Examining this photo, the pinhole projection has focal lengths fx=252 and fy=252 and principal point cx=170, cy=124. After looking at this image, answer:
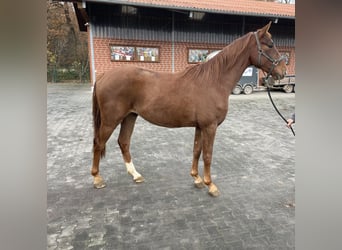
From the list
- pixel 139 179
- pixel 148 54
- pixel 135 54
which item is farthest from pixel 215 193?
pixel 148 54

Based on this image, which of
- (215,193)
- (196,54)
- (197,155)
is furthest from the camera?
(196,54)

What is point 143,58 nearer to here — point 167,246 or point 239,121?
point 239,121

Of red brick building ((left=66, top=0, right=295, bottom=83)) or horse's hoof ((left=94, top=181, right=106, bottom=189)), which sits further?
red brick building ((left=66, top=0, right=295, bottom=83))

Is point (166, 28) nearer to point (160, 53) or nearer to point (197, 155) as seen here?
point (160, 53)

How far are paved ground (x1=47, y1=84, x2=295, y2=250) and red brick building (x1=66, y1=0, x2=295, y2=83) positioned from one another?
718 centimetres

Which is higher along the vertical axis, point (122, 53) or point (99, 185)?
point (122, 53)

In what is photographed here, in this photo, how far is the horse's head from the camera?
7.96 feet

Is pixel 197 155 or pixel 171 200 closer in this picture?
pixel 171 200

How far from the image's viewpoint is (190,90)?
2545 mm

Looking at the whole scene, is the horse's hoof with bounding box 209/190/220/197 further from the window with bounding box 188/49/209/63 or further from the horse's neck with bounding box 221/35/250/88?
the window with bounding box 188/49/209/63

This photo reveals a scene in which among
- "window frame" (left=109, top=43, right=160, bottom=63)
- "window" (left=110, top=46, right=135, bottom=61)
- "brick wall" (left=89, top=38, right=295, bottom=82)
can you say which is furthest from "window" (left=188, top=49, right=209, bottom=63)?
"window" (left=110, top=46, right=135, bottom=61)

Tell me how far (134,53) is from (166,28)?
1.86 m

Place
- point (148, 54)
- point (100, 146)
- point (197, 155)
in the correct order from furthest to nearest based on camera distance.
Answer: point (148, 54), point (197, 155), point (100, 146)

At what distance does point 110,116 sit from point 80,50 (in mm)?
19729
